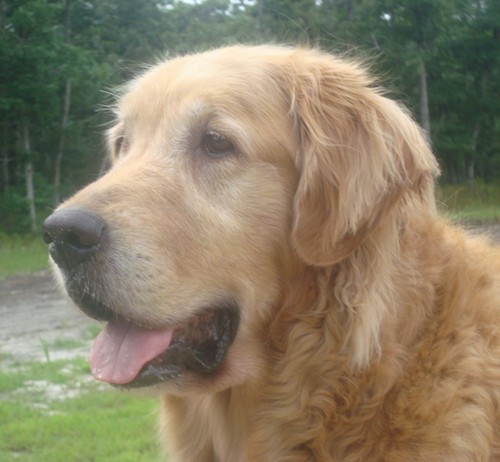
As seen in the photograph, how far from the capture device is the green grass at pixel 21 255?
1656cm

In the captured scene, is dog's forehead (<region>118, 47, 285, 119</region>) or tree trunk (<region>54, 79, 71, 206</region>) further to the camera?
tree trunk (<region>54, 79, 71, 206</region>)

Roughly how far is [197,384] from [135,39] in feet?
98.5

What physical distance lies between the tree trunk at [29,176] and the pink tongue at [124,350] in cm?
2083

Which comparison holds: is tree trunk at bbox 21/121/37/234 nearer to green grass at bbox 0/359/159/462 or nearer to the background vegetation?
the background vegetation

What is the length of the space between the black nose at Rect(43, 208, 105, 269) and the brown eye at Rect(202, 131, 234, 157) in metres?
0.63

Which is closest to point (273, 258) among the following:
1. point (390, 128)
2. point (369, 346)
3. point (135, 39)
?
point (369, 346)

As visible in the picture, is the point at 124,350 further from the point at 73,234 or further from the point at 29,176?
the point at 29,176

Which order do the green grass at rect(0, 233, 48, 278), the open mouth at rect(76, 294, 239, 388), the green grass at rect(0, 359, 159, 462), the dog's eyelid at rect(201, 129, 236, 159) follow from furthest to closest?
the green grass at rect(0, 233, 48, 278) < the green grass at rect(0, 359, 159, 462) < the dog's eyelid at rect(201, 129, 236, 159) < the open mouth at rect(76, 294, 239, 388)

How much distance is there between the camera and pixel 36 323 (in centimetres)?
1075

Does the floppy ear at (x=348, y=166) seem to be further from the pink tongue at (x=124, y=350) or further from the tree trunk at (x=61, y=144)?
the tree trunk at (x=61, y=144)

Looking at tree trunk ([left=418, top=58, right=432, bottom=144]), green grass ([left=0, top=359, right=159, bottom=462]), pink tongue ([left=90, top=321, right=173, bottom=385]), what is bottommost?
tree trunk ([left=418, top=58, right=432, bottom=144])

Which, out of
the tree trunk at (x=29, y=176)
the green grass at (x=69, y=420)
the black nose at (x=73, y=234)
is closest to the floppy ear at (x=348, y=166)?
the black nose at (x=73, y=234)

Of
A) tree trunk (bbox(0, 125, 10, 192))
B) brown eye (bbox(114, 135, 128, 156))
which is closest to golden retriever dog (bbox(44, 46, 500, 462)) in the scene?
brown eye (bbox(114, 135, 128, 156))

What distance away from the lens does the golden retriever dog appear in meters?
3.00
